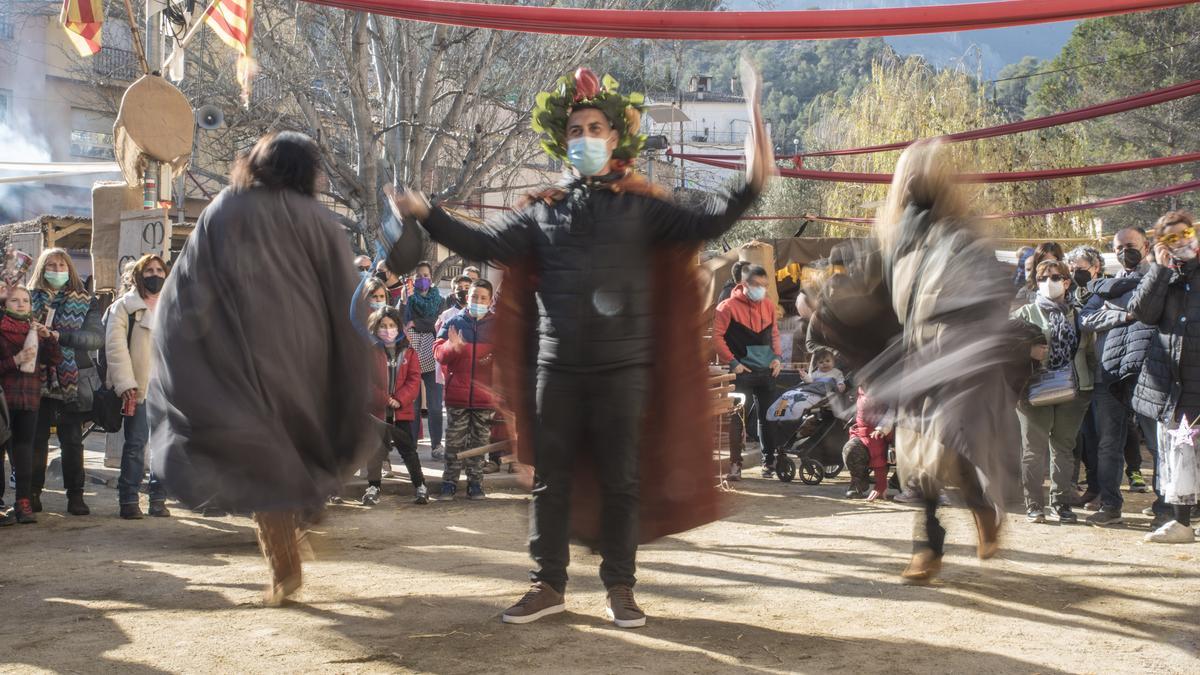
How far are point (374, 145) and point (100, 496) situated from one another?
12.8 metres

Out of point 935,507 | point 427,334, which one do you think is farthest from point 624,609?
point 427,334

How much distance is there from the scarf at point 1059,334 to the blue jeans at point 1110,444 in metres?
0.42

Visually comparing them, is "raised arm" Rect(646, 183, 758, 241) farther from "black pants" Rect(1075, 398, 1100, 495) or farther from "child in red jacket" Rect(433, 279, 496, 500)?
"black pants" Rect(1075, 398, 1100, 495)

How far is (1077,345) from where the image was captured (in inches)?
344

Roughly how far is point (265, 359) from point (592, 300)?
1383mm

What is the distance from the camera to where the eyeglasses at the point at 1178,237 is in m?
7.43

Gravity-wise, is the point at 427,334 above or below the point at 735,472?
above

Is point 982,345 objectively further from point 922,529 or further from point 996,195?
point 996,195

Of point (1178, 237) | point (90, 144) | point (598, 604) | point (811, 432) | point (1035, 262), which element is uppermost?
point (90, 144)

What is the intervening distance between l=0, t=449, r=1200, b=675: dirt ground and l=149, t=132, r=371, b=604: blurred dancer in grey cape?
0.58 meters

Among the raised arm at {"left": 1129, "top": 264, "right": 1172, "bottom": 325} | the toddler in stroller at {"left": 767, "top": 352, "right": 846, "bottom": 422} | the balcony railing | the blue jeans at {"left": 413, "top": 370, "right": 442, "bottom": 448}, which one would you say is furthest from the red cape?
the balcony railing

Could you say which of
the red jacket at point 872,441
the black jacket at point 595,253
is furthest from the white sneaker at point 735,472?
the black jacket at point 595,253

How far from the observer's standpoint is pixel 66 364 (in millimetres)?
8602

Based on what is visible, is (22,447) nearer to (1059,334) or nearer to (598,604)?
(598,604)
